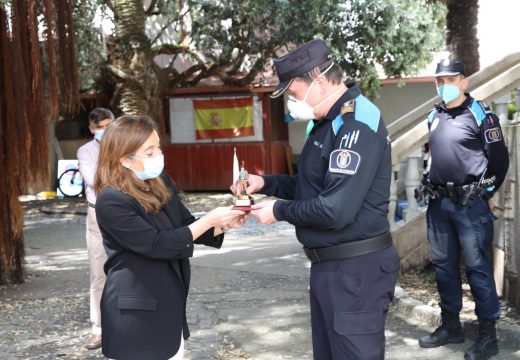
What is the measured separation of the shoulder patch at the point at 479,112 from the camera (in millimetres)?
4852

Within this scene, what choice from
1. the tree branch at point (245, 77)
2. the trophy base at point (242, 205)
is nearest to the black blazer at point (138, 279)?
the trophy base at point (242, 205)

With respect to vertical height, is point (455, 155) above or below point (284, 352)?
above

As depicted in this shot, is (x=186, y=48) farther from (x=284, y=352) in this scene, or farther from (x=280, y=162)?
(x=284, y=352)

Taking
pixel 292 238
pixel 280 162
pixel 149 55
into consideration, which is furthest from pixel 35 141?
pixel 280 162

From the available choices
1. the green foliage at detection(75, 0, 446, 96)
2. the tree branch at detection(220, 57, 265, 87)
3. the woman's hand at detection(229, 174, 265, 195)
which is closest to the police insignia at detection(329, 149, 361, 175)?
the woman's hand at detection(229, 174, 265, 195)

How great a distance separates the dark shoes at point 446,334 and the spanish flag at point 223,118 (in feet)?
42.3

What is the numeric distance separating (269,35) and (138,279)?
11859 mm

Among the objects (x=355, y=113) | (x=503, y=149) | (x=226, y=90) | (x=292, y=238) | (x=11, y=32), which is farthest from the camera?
(x=226, y=90)

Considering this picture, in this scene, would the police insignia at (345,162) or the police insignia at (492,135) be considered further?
the police insignia at (492,135)

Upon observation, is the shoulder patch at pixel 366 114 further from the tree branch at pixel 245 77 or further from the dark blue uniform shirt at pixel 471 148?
the tree branch at pixel 245 77

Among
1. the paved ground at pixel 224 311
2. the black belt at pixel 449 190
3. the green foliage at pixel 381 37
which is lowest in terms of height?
the paved ground at pixel 224 311

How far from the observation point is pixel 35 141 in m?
6.68

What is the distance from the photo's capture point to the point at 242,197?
11.4 ft

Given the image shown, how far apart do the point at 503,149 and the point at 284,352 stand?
2191 millimetres
